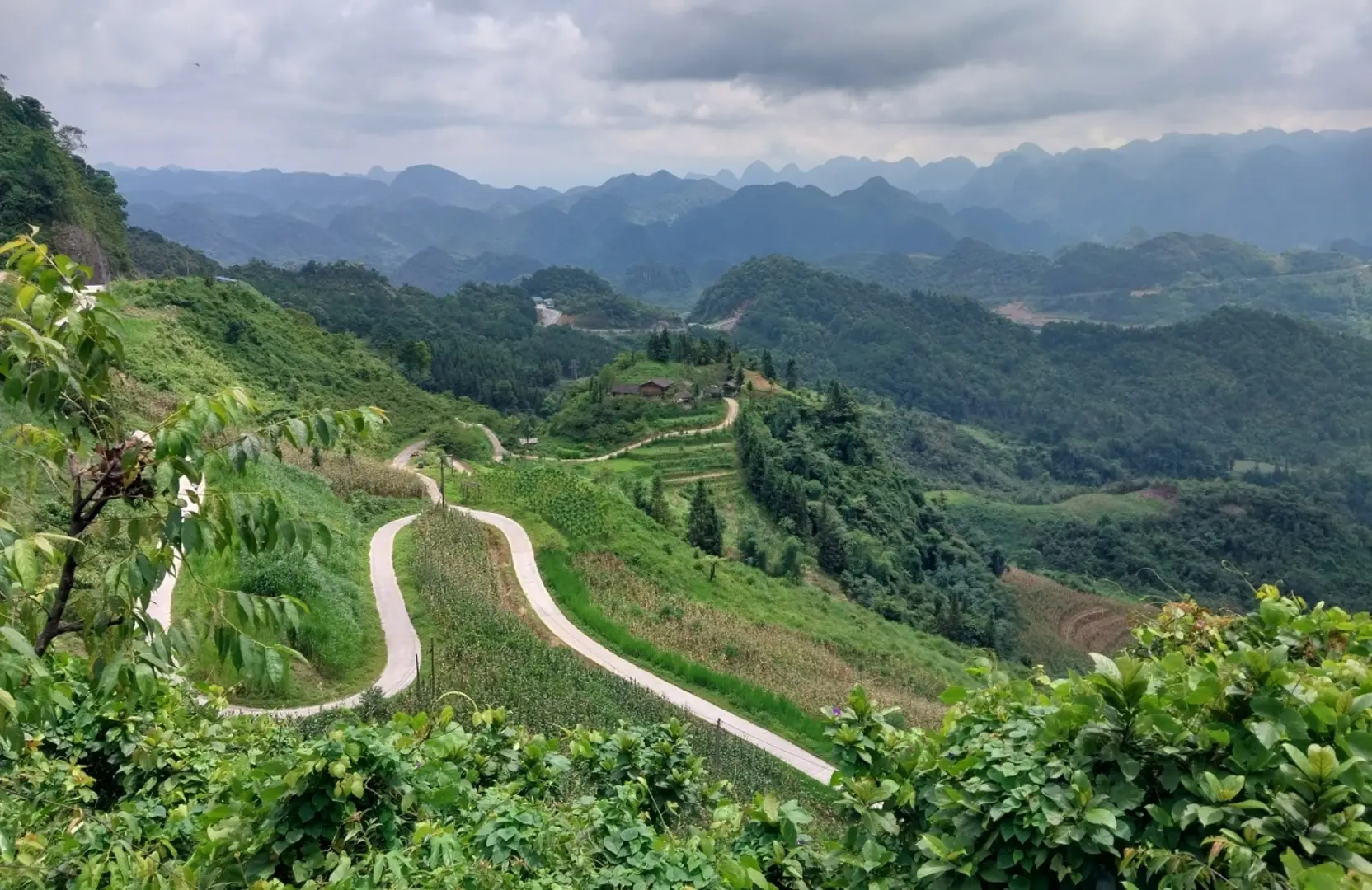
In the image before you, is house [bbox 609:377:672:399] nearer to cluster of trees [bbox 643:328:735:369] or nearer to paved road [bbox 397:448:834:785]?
cluster of trees [bbox 643:328:735:369]

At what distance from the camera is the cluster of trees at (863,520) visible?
3722 cm

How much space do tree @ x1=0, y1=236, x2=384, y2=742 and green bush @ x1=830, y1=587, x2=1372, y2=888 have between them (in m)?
2.66

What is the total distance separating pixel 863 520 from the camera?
44.1 meters

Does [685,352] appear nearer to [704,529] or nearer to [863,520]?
[863,520]

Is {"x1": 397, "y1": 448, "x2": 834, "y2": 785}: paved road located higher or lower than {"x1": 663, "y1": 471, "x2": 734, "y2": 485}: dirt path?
higher

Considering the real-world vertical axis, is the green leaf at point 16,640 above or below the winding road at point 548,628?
above

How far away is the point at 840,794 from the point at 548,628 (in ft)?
48.2

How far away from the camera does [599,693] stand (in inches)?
552

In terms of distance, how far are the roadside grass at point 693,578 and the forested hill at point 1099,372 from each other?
296 feet

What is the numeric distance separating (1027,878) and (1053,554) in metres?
70.7

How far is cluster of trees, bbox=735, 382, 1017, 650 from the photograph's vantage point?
37219 millimetres

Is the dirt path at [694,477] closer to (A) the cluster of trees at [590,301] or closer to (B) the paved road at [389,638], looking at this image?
(B) the paved road at [389,638]

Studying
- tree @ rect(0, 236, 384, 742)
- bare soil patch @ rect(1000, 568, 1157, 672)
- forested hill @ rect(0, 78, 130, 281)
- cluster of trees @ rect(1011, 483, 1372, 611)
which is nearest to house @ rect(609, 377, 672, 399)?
bare soil patch @ rect(1000, 568, 1157, 672)

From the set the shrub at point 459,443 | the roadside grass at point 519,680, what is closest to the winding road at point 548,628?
the roadside grass at point 519,680
